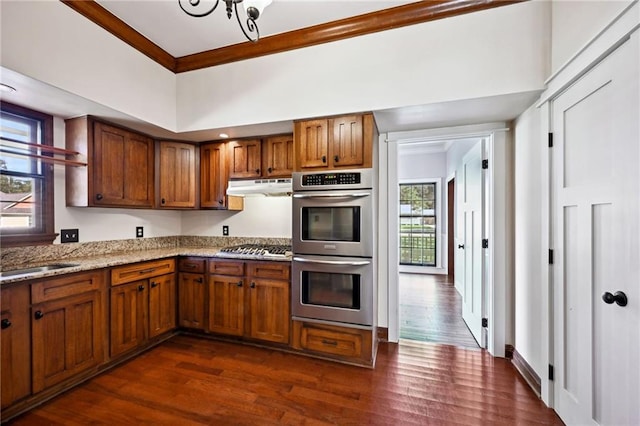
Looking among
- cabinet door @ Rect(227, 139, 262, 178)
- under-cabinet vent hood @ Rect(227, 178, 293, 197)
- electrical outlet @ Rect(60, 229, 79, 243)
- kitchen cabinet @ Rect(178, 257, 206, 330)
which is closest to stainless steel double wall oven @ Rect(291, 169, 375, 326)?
under-cabinet vent hood @ Rect(227, 178, 293, 197)

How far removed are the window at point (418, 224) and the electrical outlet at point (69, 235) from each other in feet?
19.7

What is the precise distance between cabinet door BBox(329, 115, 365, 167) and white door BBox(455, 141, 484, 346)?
143 centimetres

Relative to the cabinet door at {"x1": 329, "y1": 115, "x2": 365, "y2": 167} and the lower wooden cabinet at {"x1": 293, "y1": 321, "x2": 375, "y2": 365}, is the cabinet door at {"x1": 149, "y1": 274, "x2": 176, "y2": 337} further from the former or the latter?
the cabinet door at {"x1": 329, "y1": 115, "x2": 365, "y2": 167}

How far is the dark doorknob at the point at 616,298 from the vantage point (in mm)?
1255

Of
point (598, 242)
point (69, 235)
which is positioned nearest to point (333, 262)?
point (598, 242)

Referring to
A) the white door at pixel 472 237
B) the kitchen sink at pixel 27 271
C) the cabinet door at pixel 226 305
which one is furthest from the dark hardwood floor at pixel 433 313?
the kitchen sink at pixel 27 271

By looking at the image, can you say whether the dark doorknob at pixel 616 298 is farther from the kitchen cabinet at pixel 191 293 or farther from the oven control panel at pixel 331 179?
the kitchen cabinet at pixel 191 293

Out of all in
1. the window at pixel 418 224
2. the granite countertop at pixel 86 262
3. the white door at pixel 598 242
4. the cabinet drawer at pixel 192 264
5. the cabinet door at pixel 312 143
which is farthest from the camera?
the window at pixel 418 224

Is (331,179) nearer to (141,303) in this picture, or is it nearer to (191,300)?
(191,300)

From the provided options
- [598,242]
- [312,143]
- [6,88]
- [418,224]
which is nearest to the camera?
[598,242]

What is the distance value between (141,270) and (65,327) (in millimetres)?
675

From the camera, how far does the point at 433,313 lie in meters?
3.73

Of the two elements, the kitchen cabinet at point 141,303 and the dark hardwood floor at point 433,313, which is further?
the dark hardwood floor at point 433,313

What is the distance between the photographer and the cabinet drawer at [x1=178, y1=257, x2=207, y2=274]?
2893 millimetres
